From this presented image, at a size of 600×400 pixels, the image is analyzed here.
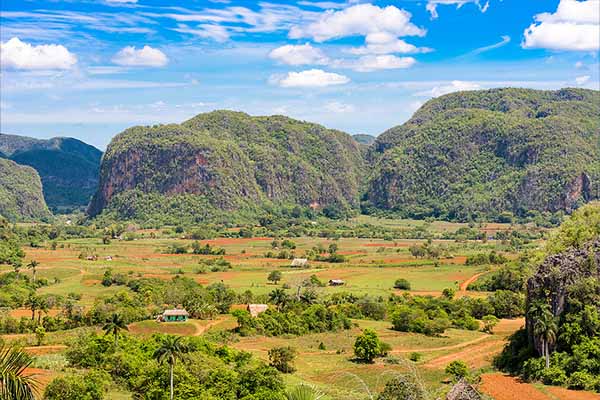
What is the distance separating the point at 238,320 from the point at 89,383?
2603cm

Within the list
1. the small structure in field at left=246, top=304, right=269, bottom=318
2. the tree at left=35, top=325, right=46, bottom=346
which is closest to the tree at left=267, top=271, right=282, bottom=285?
the small structure in field at left=246, top=304, right=269, bottom=318

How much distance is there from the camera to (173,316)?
63.6 m

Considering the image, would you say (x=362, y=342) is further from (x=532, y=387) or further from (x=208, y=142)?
(x=208, y=142)

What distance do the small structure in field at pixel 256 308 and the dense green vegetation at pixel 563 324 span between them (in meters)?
25.5

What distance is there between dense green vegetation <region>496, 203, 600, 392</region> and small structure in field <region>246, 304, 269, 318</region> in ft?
83.5

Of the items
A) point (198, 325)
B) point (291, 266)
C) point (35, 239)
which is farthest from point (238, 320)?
point (35, 239)

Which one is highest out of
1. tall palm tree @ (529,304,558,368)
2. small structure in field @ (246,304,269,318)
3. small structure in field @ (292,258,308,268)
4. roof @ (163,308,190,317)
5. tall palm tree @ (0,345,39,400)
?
tall palm tree @ (0,345,39,400)

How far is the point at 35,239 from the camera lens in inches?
5148

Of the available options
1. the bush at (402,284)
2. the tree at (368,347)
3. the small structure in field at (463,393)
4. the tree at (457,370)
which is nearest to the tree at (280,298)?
the tree at (368,347)

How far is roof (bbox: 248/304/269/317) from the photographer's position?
65.8 m

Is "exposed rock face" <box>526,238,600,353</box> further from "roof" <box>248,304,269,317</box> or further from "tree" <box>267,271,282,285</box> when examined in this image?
"tree" <box>267,271,282,285</box>

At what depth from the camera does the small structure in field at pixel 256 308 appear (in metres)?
65.8

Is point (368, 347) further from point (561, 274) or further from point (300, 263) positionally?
Result: point (300, 263)

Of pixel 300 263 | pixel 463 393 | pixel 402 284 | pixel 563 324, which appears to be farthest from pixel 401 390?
pixel 300 263
